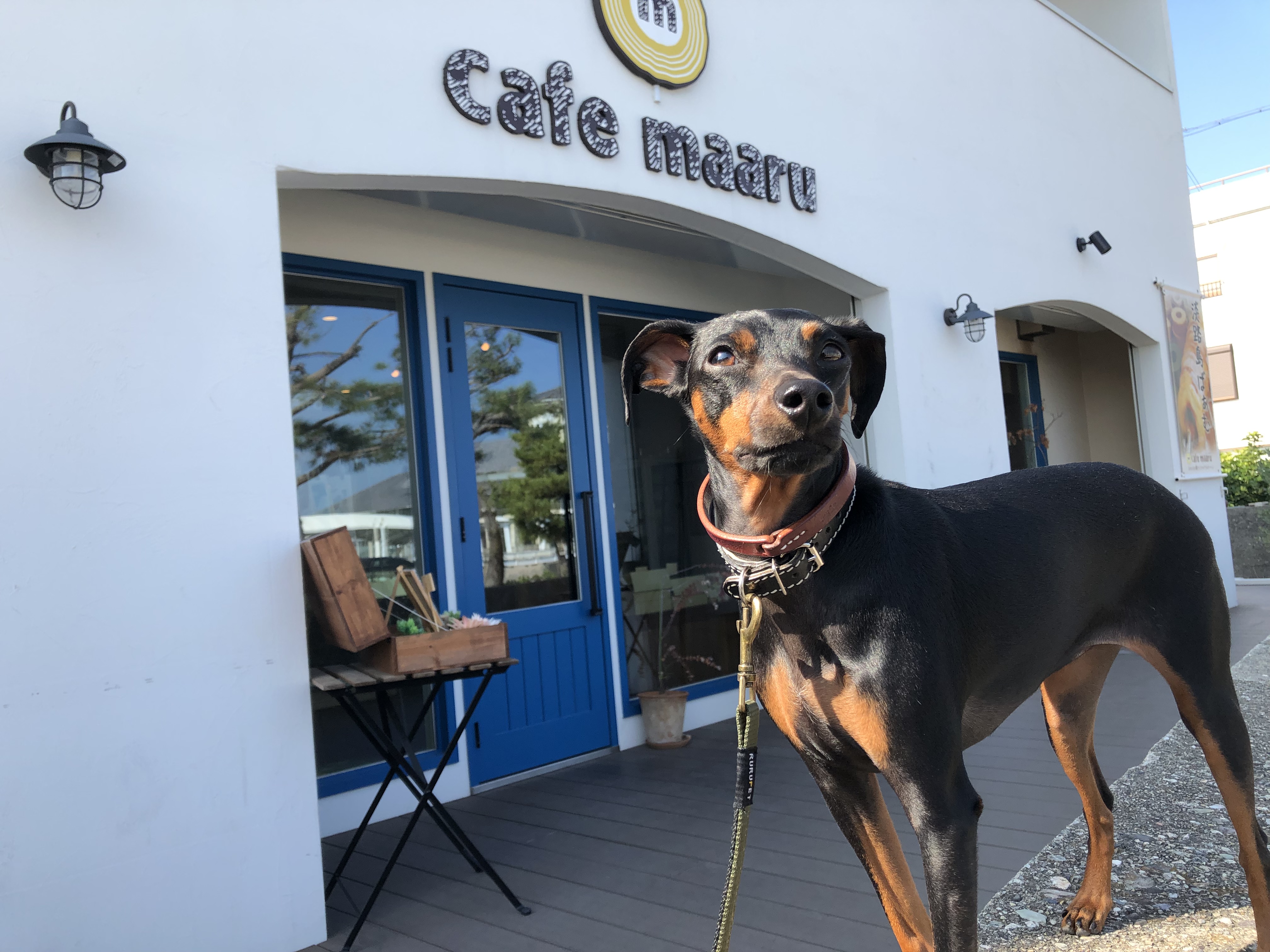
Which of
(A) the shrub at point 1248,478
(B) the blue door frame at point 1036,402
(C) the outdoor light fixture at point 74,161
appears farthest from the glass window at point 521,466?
(A) the shrub at point 1248,478

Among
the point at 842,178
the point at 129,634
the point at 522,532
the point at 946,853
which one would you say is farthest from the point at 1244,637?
the point at 129,634

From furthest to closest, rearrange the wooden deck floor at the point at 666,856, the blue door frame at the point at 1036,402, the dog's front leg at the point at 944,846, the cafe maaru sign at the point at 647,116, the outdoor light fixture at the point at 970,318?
1. the blue door frame at the point at 1036,402
2. the outdoor light fixture at the point at 970,318
3. the cafe maaru sign at the point at 647,116
4. the wooden deck floor at the point at 666,856
5. the dog's front leg at the point at 944,846

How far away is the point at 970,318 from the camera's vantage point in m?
5.68

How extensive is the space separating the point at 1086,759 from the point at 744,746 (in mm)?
1439

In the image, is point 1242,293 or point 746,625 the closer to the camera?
point 746,625

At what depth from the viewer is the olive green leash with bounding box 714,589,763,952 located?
1600 millimetres

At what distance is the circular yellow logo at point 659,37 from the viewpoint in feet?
13.5

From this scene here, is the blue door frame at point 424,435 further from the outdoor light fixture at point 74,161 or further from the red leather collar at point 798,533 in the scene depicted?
the red leather collar at point 798,533

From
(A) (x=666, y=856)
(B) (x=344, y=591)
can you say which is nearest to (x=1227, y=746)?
(A) (x=666, y=856)

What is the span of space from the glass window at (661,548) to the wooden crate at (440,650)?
7.68 ft

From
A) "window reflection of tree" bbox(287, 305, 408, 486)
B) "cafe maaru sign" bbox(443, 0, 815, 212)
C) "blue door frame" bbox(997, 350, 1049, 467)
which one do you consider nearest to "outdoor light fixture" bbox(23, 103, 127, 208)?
"cafe maaru sign" bbox(443, 0, 815, 212)

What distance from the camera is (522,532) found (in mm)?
4840

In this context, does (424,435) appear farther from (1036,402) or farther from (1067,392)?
(1067,392)

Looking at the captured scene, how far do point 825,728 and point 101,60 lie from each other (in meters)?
2.74
